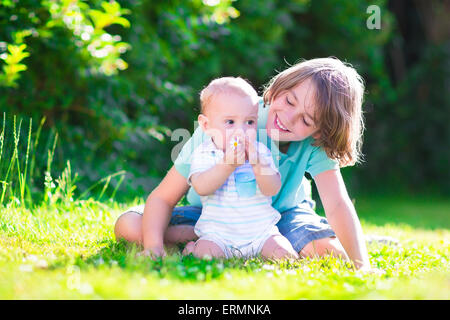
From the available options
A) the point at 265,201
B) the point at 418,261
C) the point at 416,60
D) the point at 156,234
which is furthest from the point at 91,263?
the point at 416,60

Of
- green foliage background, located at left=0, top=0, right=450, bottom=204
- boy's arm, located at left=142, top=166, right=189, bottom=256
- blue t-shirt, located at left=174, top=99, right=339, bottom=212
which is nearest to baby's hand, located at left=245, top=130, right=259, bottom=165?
blue t-shirt, located at left=174, top=99, right=339, bottom=212

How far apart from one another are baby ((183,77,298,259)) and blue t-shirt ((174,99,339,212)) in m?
0.16

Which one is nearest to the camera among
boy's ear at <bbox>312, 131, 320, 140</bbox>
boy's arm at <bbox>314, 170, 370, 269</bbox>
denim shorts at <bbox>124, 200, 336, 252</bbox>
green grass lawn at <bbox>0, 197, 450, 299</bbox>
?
green grass lawn at <bbox>0, 197, 450, 299</bbox>

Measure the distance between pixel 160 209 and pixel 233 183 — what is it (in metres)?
0.44

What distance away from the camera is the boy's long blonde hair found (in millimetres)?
2841

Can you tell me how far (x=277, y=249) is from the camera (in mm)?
2668

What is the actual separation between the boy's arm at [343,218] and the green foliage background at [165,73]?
1993 millimetres

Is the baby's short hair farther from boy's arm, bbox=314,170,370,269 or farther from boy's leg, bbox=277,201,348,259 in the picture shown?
boy's leg, bbox=277,201,348,259

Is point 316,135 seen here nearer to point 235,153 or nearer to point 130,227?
point 235,153

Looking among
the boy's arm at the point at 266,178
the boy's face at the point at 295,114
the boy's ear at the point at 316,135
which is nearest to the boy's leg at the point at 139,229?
the boy's arm at the point at 266,178

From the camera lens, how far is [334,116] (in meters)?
2.85

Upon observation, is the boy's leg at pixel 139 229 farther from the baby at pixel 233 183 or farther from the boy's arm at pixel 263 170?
the boy's arm at pixel 263 170

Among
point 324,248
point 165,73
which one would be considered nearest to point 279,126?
point 324,248
